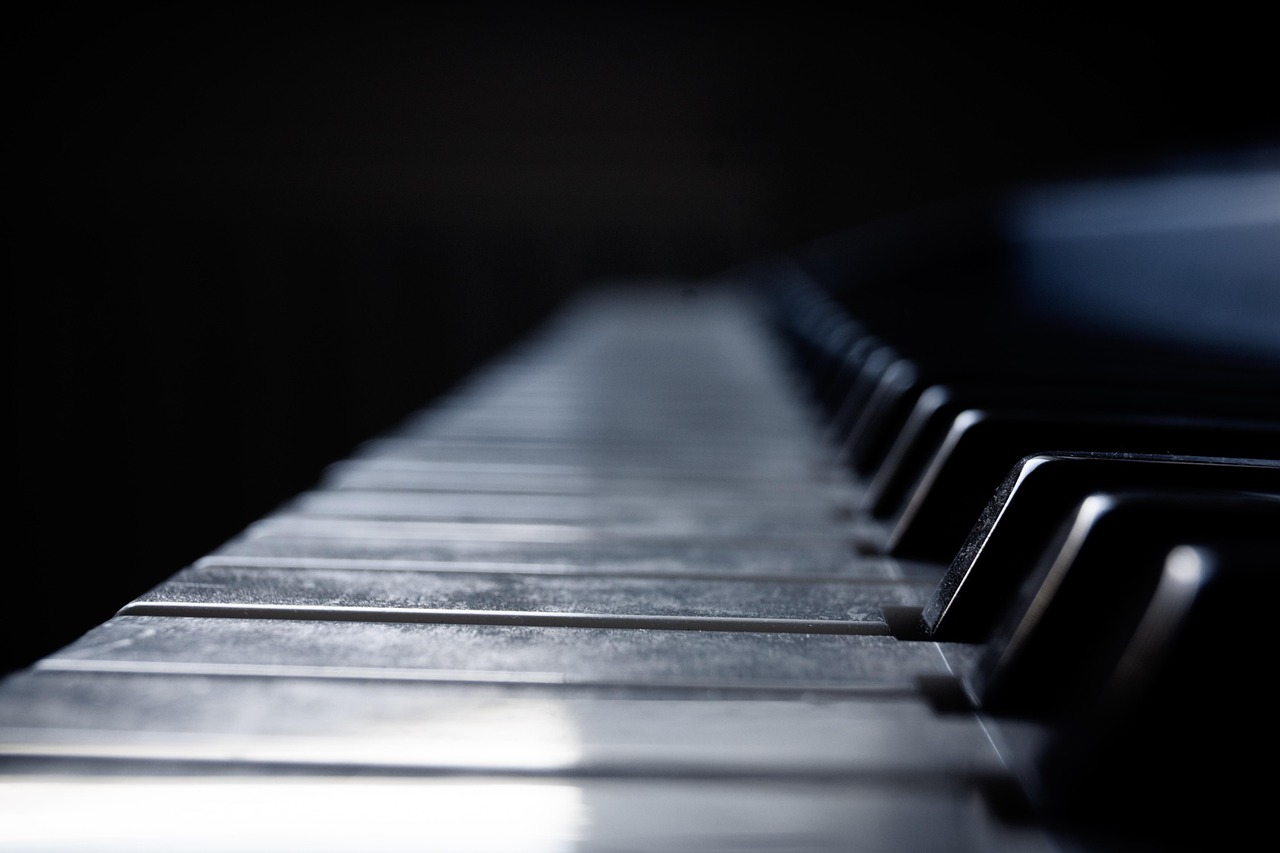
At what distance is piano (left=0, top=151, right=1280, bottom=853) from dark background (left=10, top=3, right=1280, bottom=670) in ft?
16.4

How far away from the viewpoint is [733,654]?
1.34ft

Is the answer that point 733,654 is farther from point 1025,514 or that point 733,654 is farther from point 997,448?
point 997,448

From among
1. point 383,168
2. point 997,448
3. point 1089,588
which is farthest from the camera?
point 383,168

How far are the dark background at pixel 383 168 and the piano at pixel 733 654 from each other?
498 centimetres

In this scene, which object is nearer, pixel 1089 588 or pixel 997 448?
pixel 1089 588

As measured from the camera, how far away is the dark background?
5.46 m

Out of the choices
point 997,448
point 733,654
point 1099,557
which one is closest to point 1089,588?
point 1099,557

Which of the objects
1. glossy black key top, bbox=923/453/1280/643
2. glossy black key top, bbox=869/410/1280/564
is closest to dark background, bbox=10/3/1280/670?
glossy black key top, bbox=869/410/1280/564

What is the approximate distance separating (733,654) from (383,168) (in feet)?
18.1

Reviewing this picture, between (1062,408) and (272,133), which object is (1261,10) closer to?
(272,133)

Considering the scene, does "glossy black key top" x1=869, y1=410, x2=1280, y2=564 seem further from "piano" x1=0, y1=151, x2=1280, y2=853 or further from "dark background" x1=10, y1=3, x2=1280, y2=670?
"dark background" x1=10, y1=3, x2=1280, y2=670

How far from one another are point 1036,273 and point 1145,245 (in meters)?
0.63

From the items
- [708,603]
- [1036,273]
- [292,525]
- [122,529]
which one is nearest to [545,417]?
[292,525]

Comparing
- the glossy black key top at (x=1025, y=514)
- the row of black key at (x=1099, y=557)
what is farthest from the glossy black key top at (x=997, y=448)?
the glossy black key top at (x=1025, y=514)
